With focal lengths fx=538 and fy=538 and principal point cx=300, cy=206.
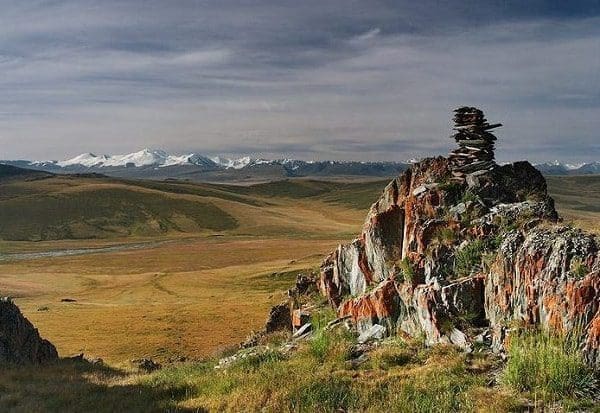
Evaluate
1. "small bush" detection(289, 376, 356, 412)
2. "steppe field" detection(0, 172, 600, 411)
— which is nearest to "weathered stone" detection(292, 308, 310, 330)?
"steppe field" detection(0, 172, 600, 411)

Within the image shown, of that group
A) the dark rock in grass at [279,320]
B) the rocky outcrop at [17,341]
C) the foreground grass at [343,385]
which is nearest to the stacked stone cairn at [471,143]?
the foreground grass at [343,385]

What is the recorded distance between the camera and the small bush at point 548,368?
1175 cm

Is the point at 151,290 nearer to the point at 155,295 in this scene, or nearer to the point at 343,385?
the point at 155,295

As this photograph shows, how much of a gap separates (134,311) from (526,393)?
196ft

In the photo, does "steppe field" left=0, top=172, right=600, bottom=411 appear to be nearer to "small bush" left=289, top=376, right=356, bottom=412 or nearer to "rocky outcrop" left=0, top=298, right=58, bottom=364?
"small bush" left=289, top=376, right=356, bottom=412

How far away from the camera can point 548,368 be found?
12031 mm

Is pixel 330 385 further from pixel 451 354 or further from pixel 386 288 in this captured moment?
pixel 386 288

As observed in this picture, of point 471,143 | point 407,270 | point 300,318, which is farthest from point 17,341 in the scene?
point 471,143

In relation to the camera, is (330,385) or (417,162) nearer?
(330,385)

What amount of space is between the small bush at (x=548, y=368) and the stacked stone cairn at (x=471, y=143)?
10356 millimetres

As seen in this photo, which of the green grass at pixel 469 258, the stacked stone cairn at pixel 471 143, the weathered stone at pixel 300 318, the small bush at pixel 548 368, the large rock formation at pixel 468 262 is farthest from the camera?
the weathered stone at pixel 300 318

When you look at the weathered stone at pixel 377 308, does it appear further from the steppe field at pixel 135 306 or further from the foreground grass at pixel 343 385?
the steppe field at pixel 135 306

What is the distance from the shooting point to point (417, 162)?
24.4m

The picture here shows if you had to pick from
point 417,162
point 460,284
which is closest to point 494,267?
point 460,284
